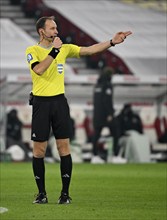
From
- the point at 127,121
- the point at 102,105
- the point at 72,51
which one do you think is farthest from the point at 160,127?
the point at 72,51

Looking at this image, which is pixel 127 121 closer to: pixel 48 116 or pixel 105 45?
pixel 105 45

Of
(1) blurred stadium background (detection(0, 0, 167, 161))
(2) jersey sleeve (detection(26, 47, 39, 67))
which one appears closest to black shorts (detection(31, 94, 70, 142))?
(2) jersey sleeve (detection(26, 47, 39, 67))

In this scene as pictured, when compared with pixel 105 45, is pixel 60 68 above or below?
below

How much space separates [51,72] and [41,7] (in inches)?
798

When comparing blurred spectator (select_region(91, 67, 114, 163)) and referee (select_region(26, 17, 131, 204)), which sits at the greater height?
referee (select_region(26, 17, 131, 204))

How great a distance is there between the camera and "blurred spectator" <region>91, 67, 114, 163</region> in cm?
2453

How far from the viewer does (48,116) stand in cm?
1223

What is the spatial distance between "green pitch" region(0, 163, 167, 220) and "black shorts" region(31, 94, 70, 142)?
772 millimetres

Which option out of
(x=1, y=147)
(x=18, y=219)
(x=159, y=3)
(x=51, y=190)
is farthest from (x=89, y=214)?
(x=159, y=3)

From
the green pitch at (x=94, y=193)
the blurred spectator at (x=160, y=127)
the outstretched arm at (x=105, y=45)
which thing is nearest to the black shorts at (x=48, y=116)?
the outstretched arm at (x=105, y=45)

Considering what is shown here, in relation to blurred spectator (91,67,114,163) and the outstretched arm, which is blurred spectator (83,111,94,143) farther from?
the outstretched arm

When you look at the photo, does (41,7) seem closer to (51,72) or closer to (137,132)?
(137,132)

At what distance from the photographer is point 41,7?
106 ft

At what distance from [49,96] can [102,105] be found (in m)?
12.5
